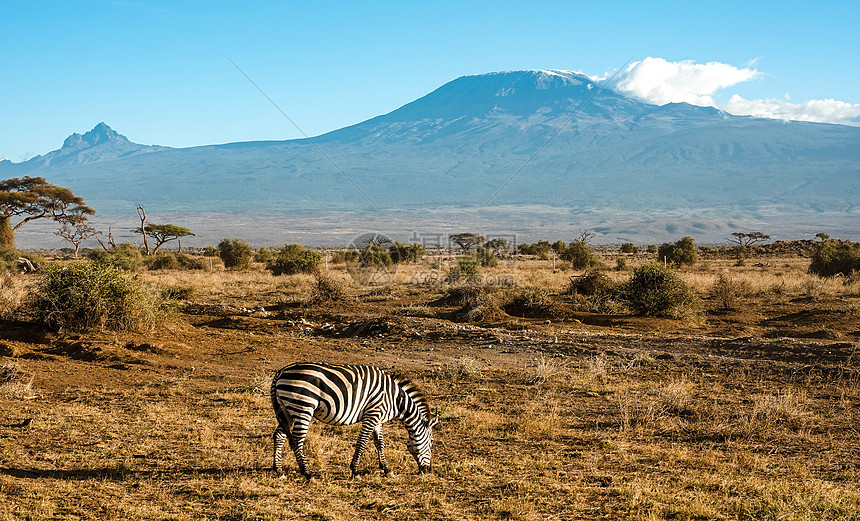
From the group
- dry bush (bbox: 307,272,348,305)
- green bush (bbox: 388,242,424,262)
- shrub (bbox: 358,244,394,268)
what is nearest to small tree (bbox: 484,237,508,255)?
green bush (bbox: 388,242,424,262)

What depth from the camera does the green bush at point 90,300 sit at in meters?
14.0

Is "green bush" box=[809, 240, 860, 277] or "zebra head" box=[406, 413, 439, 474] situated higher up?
"green bush" box=[809, 240, 860, 277]

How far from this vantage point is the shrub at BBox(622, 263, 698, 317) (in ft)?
67.2

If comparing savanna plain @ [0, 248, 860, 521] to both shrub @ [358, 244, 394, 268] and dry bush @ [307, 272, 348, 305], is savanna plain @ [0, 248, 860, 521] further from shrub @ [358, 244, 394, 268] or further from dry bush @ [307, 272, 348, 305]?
shrub @ [358, 244, 394, 268]

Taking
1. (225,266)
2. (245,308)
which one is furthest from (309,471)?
(225,266)

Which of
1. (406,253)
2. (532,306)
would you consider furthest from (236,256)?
(532,306)

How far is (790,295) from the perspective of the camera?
25.5 metres

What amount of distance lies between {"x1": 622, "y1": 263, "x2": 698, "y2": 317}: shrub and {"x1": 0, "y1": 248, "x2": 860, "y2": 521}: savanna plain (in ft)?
3.91

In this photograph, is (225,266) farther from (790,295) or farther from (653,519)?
(653,519)

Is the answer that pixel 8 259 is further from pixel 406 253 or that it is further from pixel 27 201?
pixel 406 253

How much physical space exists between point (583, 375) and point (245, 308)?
537 inches

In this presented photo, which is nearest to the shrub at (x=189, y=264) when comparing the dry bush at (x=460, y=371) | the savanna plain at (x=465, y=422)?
the savanna plain at (x=465, y=422)

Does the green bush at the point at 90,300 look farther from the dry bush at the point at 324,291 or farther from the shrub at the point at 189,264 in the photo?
the shrub at the point at 189,264

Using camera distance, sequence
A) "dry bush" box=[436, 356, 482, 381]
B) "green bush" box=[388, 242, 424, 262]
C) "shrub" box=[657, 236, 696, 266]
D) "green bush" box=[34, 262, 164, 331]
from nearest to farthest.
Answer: "dry bush" box=[436, 356, 482, 381], "green bush" box=[34, 262, 164, 331], "shrub" box=[657, 236, 696, 266], "green bush" box=[388, 242, 424, 262]
